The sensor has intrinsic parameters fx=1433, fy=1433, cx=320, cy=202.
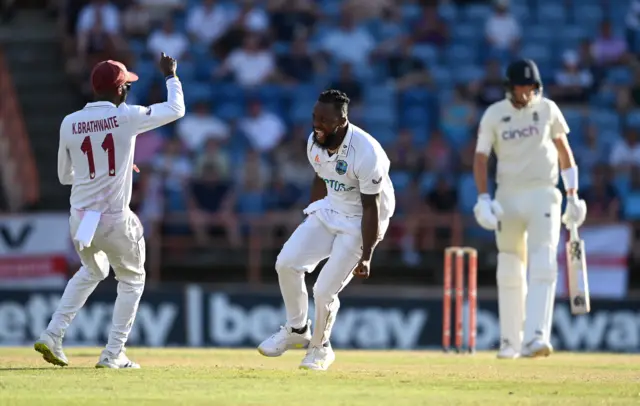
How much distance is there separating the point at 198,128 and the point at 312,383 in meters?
10.8

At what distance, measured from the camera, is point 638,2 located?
70.5 ft

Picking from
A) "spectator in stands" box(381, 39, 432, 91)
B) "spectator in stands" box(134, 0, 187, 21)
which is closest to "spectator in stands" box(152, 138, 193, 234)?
"spectator in stands" box(134, 0, 187, 21)

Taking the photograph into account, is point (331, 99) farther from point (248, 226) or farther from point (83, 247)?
point (248, 226)

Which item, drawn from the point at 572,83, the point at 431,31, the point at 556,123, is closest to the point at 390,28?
the point at 431,31

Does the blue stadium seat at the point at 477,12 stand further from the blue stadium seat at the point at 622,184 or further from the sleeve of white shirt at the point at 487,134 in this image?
the sleeve of white shirt at the point at 487,134

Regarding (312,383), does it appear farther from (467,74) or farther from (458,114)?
(467,74)

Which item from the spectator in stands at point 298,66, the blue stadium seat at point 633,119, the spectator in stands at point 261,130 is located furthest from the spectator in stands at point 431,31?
the blue stadium seat at point 633,119

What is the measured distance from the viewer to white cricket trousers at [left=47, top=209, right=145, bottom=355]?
958 centimetres

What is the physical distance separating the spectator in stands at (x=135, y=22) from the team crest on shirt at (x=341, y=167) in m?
12.1

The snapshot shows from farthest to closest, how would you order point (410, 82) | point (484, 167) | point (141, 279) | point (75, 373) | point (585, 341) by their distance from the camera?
point (410, 82), point (585, 341), point (484, 167), point (141, 279), point (75, 373)

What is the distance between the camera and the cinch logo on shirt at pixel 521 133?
461 inches

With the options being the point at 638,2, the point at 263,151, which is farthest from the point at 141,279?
the point at 638,2

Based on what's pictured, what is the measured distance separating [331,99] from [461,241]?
357 inches

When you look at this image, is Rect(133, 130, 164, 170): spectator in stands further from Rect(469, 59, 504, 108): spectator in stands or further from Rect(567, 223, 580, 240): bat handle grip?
Rect(567, 223, 580, 240): bat handle grip
